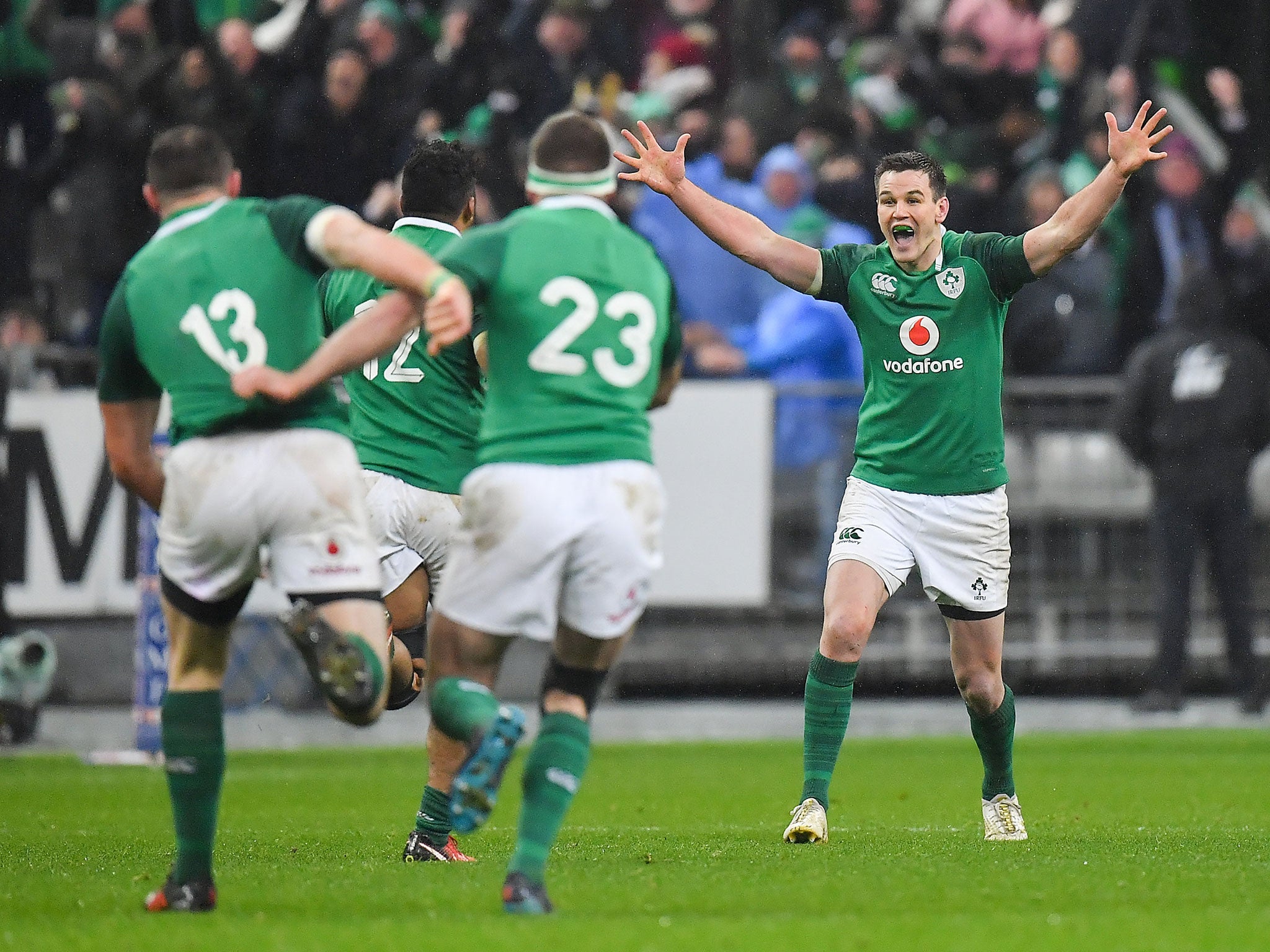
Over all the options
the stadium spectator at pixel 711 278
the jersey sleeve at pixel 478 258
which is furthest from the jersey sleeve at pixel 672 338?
the stadium spectator at pixel 711 278

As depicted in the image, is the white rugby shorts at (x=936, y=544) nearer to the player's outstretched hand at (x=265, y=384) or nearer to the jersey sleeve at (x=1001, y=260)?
the jersey sleeve at (x=1001, y=260)

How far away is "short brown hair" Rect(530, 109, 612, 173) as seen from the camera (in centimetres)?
586

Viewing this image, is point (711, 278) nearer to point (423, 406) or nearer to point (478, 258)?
point (423, 406)

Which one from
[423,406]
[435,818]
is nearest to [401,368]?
[423,406]

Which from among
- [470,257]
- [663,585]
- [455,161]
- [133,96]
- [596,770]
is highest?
[133,96]

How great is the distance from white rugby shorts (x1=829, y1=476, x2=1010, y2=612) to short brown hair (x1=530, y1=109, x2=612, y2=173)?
265 cm

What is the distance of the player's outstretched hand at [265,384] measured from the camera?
18.7ft

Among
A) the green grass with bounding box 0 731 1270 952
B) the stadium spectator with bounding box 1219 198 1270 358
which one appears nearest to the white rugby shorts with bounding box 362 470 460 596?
the green grass with bounding box 0 731 1270 952

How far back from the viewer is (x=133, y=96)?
56.0 ft

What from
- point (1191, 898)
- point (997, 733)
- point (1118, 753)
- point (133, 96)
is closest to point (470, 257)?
point (1191, 898)

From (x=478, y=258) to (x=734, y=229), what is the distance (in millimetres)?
2589

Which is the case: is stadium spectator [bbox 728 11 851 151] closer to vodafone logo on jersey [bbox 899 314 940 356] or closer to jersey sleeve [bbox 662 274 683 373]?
vodafone logo on jersey [bbox 899 314 940 356]

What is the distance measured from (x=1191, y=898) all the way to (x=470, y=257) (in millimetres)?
2909

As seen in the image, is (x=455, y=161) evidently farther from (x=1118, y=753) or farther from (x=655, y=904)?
(x=1118, y=753)
